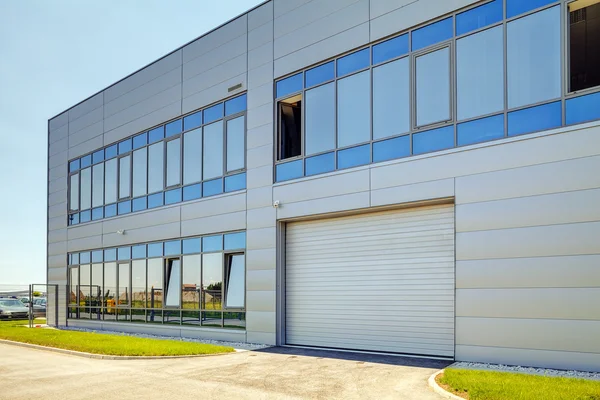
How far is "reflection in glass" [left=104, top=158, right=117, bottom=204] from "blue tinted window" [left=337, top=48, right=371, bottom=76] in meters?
12.8

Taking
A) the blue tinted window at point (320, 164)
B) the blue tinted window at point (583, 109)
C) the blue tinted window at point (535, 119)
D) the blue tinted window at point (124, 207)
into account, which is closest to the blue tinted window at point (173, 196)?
the blue tinted window at point (124, 207)

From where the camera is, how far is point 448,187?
12.6 meters

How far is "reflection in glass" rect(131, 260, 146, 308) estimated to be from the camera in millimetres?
22078

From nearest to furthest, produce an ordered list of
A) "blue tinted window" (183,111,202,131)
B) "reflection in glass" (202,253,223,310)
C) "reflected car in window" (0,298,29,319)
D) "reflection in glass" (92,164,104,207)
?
"reflection in glass" (202,253,223,310), "blue tinted window" (183,111,202,131), "reflection in glass" (92,164,104,207), "reflected car in window" (0,298,29,319)

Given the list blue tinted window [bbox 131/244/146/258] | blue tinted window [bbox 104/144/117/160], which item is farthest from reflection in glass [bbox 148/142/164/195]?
blue tinted window [bbox 104/144/117/160]

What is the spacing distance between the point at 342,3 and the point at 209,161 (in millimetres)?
7113

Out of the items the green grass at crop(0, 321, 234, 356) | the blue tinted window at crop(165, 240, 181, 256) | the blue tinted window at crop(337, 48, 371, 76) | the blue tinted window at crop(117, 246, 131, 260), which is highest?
the blue tinted window at crop(337, 48, 371, 76)

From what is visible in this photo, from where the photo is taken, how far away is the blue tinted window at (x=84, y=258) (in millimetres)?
25927

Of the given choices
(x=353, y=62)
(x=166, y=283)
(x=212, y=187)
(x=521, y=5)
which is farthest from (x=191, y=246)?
→ (x=521, y=5)

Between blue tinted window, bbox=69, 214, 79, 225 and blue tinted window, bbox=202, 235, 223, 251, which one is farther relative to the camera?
blue tinted window, bbox=69, 214, 79, 225

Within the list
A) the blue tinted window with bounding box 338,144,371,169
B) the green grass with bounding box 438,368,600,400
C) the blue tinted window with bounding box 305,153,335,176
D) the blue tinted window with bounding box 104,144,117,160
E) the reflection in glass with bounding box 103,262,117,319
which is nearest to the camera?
the green grass with bounding box 438,368,600,400

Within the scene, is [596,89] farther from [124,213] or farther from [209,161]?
[124,213]

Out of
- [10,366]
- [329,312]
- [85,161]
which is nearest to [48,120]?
[85,161]

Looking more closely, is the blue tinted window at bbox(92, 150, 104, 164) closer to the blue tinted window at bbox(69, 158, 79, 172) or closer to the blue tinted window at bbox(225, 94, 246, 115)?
the blue tinted window at bbox(69, 158, 79, 172)
